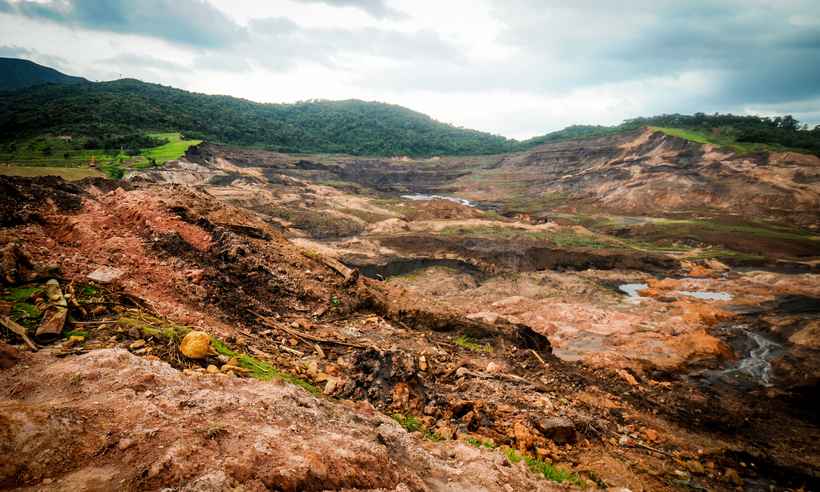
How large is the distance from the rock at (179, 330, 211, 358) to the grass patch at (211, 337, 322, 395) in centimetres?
22

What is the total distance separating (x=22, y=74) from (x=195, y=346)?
20111 cm

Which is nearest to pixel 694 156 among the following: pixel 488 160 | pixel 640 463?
pixel 488 160

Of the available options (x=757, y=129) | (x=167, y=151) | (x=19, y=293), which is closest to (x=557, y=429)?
(x=19, y=293)

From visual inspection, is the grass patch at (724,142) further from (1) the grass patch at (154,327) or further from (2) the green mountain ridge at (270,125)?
(1) the grass patch at (154,327)

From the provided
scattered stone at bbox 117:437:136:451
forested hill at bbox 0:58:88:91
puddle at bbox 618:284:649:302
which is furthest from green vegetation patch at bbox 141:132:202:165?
forested hill at bbox 0:58:88:91

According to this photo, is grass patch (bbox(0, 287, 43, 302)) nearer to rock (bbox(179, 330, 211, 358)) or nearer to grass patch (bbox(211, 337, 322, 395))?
rock (bbox(179, 330, 211, 358))

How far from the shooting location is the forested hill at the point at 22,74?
133375 millimetres

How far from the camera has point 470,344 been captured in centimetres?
1055

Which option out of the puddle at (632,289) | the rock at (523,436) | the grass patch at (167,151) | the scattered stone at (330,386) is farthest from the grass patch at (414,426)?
the grass patch at (167,151)

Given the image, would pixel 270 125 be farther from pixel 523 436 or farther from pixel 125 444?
pixel 125 444

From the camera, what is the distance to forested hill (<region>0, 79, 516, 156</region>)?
59.0 meters

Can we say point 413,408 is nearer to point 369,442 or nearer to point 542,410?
point 369,442

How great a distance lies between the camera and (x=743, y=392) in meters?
13.9

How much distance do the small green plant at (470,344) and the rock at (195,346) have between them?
259 inches
